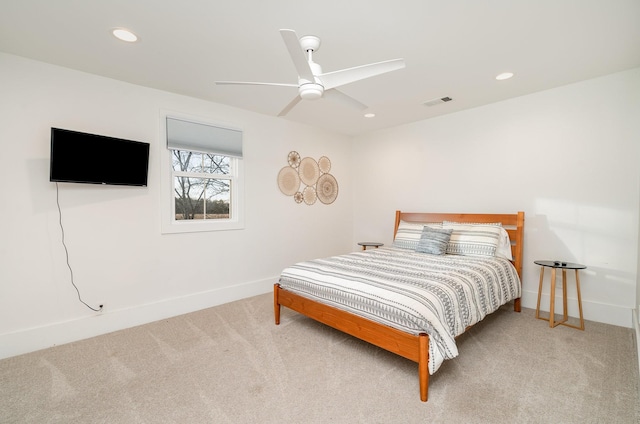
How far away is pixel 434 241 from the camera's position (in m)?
3.63

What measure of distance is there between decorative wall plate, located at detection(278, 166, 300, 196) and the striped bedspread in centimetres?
156

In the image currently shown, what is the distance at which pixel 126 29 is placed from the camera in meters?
2.20

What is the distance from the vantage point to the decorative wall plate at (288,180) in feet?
14.6

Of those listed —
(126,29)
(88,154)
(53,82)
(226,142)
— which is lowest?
(88,154)

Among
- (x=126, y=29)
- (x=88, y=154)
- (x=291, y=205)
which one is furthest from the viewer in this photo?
(x=291, y=205)

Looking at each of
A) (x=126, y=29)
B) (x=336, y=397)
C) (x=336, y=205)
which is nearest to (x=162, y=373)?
(x=336, y=397)

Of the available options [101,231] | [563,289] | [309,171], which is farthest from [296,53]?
[563,289]

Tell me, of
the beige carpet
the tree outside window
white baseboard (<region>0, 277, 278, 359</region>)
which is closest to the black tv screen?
the tree outside window

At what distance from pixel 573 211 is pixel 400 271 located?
212 centimetres

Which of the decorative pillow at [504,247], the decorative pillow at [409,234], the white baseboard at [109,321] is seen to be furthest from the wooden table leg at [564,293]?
the white baseboard at [109,321]

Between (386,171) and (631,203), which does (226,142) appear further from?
(631,203)

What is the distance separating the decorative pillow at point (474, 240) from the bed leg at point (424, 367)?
192 cm

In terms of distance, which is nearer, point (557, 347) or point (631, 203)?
point (557, 347)

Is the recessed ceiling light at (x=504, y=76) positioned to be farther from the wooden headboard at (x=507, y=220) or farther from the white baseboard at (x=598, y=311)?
the white baseboard at (x=598, y=311)
